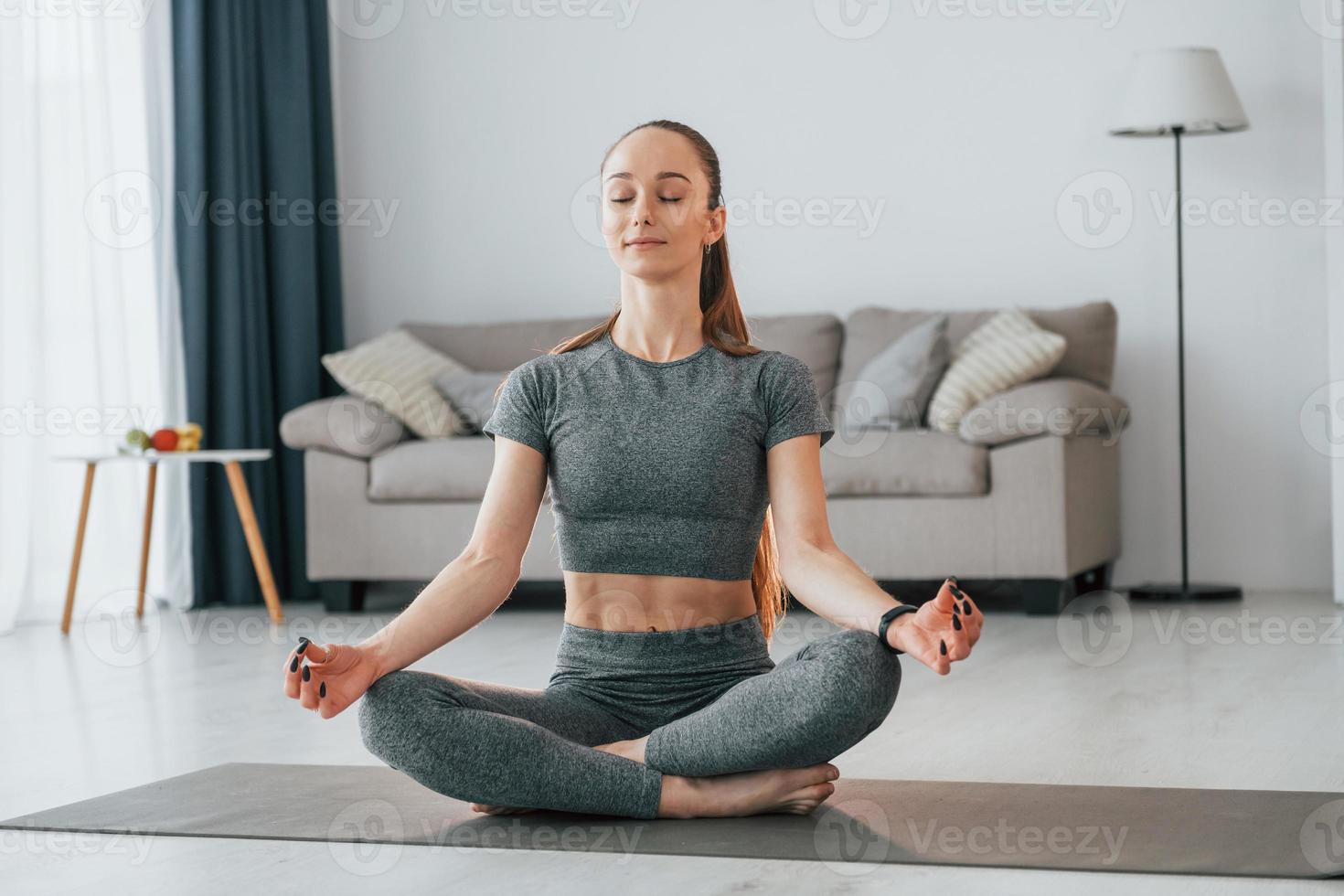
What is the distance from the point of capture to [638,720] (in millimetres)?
1941

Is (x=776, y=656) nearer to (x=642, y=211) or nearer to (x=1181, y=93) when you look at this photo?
(x=642, y=211)

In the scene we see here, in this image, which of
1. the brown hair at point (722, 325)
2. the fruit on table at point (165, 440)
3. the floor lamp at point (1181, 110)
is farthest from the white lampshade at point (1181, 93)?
the fruit on table at point (165, 440)

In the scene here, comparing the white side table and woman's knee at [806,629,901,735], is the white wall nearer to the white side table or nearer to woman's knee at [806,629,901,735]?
the white side table

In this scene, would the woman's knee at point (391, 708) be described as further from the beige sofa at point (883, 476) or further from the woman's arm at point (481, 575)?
the beige sofa at point (883, 476)

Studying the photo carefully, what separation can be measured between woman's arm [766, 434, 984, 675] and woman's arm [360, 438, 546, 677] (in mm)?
311

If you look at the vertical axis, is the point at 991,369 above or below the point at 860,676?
above

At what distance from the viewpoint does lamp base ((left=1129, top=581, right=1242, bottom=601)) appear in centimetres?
429

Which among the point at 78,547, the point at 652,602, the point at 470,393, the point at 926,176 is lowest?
the point at 78,547

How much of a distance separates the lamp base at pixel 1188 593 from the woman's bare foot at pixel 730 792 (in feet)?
8.92

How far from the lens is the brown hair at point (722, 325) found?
199 cm

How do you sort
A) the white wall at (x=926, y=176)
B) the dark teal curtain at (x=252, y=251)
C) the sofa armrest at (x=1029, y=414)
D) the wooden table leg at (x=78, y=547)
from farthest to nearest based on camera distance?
1. the dark teal curtain at (x=252, y=251)
2. the white wall at (x=926, y=176)
3. the wooden table leg at (x=78, y=547)
4. the sofa armrest at (x=1029, y=414)

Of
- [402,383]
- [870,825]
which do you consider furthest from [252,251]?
[870,825]

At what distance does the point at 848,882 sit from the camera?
161cm

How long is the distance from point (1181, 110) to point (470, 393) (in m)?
2.18
